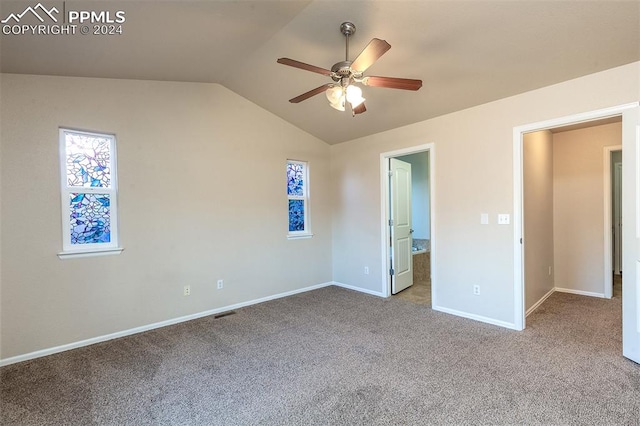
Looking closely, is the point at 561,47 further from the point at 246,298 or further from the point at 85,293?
the point at 85,293

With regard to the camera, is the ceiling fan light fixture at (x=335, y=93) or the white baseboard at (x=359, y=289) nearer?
the ceiling fan light fixture at (x=335, y=93)

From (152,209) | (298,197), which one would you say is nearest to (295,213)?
(298,197)

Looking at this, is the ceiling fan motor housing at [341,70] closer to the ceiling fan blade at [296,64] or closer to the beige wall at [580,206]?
the ceiling fan blade at [296,64]

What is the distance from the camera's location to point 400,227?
468cm

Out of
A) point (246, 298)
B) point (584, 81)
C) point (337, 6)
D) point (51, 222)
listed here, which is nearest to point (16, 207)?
point (51, 222)

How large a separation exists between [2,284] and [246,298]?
2.39 metres

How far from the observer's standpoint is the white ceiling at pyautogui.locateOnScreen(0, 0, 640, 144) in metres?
2.10

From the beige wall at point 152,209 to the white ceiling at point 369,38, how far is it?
0.34 meters

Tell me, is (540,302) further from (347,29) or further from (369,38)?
(347,29)

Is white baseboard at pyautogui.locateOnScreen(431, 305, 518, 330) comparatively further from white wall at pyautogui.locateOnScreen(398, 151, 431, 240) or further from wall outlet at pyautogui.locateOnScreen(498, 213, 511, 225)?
white wall at pyautogui.locateOnScreen(398, 151, 431, 240)

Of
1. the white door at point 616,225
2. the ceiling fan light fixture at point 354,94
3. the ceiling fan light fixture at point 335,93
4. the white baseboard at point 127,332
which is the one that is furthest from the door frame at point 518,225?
the white door at point 616,225

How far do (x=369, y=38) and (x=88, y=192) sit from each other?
3.10 metres

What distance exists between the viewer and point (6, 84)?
260 cm

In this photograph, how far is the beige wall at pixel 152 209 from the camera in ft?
8.78
